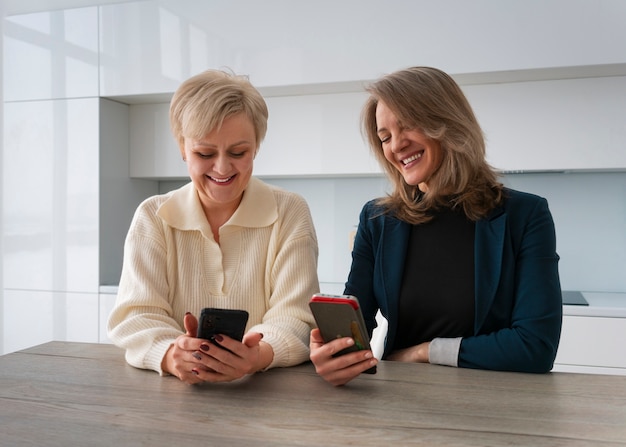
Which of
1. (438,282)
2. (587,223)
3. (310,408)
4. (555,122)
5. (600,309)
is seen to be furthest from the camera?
(587,223)

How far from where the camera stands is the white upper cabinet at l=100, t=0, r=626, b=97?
2.92 metres

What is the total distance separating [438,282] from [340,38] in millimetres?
1864

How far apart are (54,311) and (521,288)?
110 inches

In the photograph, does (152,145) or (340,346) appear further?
(152,145)

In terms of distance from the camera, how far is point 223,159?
156 centimetres

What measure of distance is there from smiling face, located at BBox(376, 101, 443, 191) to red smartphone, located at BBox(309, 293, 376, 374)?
1.67 ft

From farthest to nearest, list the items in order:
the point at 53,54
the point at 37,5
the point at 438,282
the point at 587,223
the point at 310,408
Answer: the point at 37,5 → the point at 53,54 → the point at 587,223 → the point at 438,282 → the point at 310,408

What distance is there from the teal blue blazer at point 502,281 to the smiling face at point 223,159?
0.36 m

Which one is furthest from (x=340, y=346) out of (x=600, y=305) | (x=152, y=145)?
(x=152, y=145)

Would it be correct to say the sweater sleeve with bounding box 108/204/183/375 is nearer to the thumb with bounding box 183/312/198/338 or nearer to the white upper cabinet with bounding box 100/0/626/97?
the thumb with bounding box 183/312/198/338

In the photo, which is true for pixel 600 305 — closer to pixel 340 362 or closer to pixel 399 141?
pixel 399 141

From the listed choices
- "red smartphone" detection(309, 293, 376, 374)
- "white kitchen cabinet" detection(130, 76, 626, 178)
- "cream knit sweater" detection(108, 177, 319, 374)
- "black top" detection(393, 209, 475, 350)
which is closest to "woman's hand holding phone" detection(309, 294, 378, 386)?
"red smartphone" detection(309, 293, 376, 374)

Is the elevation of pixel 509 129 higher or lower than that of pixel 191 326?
higher

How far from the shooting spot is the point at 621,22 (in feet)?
9.38
